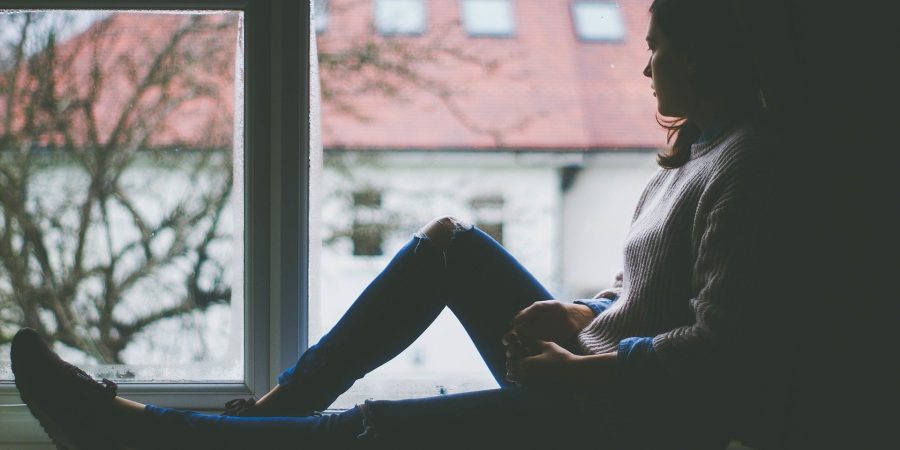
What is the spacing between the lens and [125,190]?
1.40 m

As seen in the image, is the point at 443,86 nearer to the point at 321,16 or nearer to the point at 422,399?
the point at 321,16

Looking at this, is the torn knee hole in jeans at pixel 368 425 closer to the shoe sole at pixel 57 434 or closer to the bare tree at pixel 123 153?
the shoe sole at pixel 57 434

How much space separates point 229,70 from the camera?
1.37m

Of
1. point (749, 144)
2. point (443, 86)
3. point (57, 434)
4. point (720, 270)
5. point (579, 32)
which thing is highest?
point (579, 32)

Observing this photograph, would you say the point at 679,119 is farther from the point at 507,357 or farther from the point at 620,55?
the point at 507,357

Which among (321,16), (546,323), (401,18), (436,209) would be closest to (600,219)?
(436,209)

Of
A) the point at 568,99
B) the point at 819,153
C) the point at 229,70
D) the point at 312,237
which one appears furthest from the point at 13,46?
the point at 819,153

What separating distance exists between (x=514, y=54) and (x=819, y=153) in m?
0.56

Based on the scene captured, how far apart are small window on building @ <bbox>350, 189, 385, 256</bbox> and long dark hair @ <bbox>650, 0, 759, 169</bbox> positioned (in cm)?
62

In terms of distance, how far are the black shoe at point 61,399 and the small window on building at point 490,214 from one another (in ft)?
2.32

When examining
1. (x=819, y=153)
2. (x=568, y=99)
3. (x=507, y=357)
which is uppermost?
(x=568, y=99)

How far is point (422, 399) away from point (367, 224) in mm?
519

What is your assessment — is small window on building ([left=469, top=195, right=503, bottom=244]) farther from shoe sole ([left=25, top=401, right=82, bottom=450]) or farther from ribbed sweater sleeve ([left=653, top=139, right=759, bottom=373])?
shoe sole ([left=25, top=401, right=82, bottom=450])

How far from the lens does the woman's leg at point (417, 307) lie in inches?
41.6
